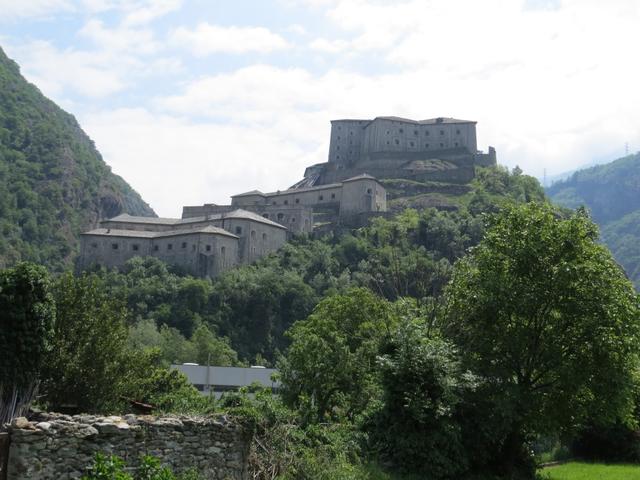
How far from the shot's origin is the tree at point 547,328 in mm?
23906

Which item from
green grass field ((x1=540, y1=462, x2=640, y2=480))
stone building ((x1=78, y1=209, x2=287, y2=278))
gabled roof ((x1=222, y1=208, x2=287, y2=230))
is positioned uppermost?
gabled roof ((x1=222, y1=208, x2=287, y2=230))

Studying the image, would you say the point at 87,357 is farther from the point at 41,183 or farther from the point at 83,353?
the point at 41,183

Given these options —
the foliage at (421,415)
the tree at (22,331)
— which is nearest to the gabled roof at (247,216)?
the tree at (22,331)

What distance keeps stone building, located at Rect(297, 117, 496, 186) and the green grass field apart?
338 feet

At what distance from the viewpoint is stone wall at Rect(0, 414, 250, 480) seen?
13289mm

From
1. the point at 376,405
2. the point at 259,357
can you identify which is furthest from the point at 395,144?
the point at 376,405

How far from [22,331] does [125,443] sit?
9.55 metres

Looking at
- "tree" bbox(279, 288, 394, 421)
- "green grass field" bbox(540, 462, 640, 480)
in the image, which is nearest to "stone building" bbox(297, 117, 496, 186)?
"tree" bbox(279, 288, 394, 421)

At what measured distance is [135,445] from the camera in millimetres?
14531

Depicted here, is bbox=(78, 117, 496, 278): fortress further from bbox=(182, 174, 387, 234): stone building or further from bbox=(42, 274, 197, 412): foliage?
bbox=(42, 274, 197, 412): foliage

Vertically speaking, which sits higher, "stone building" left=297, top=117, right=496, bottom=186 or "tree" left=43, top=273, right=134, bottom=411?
"stone building" left=297, top=117, right=496, bottom=186

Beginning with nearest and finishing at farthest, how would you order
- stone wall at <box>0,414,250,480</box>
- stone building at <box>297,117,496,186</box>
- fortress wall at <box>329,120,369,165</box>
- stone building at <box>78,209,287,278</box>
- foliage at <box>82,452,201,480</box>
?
foliage at <box>82,452,201,480</box> < stone wall at <box>0,414,250,480</box> < stone building at <box>78,209,287,278</box> < stone building at <box>297,117,496,186</box> < fortress wall at <box>329,120,369,165</box>

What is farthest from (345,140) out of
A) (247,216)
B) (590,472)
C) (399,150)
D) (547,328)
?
(547,328)

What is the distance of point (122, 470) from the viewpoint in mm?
14031
